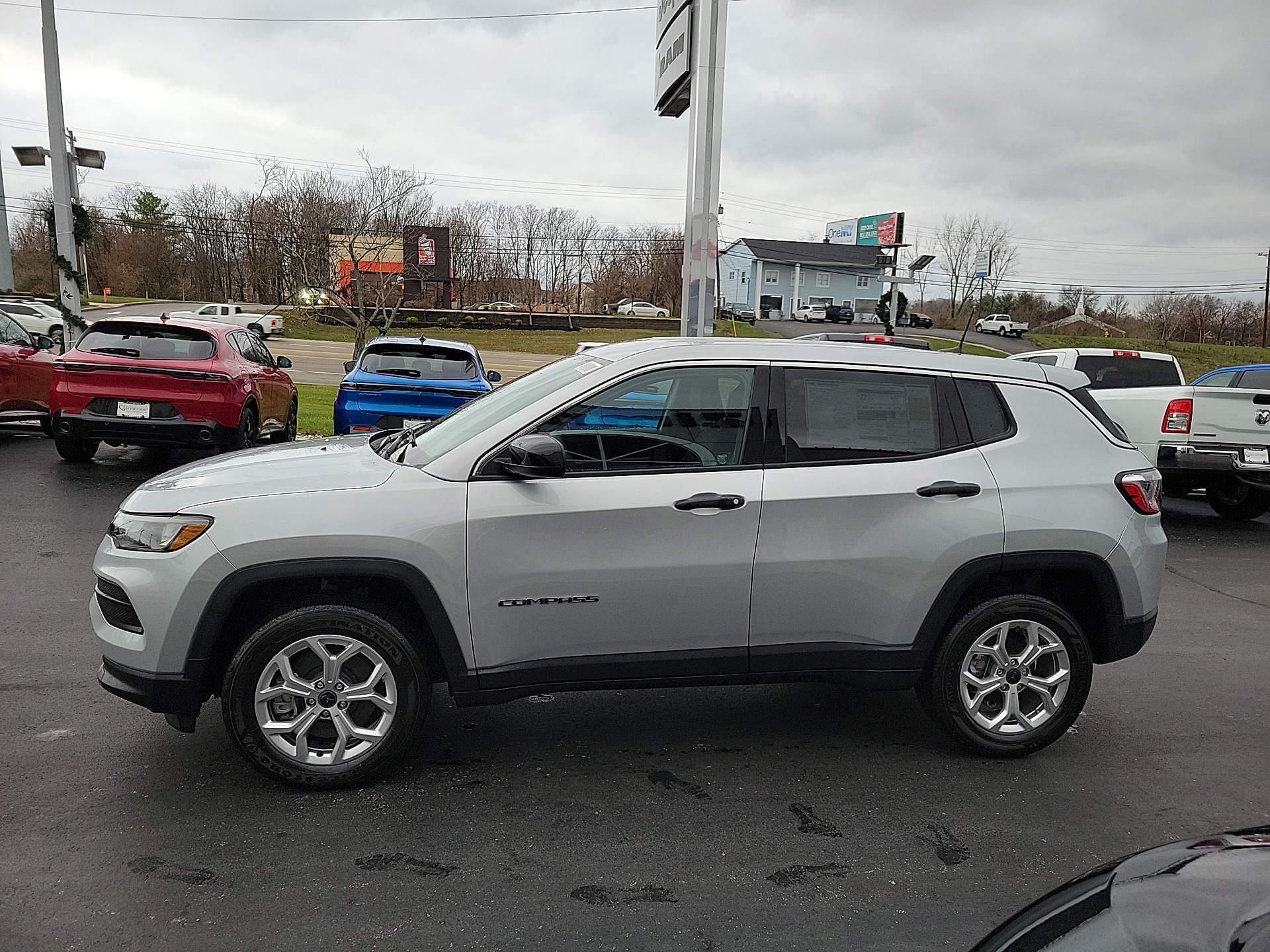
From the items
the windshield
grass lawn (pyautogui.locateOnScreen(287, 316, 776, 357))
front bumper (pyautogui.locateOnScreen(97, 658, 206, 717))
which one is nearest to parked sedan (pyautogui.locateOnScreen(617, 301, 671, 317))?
grass lawn (pyautogui.locateOnScreen(287, 316, 776, 357))

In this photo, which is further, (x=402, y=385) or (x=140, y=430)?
(x=402, y=385)

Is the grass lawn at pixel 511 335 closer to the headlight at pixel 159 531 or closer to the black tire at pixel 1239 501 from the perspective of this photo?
the black tire at pixel 1239 501

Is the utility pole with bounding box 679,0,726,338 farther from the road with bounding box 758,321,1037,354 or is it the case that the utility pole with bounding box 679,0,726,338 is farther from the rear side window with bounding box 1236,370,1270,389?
the road with bounding box 758,321,1037,354

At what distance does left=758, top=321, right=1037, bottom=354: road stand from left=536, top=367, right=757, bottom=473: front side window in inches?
2058

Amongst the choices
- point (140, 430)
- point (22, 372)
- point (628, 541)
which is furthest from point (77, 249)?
point (628, 541)

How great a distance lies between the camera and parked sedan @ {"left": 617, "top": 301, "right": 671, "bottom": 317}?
67.8m

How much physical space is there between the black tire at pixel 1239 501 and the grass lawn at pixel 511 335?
3704cm

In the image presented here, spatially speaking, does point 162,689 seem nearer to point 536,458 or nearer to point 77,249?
point 536,458

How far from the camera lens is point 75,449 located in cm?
1148

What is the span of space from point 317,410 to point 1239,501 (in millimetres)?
14849

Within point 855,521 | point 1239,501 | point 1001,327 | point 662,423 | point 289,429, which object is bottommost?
point 1239,501

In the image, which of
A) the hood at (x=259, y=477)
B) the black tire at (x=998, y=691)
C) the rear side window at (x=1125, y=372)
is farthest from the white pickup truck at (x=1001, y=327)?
the hood at (x=259, y=477)

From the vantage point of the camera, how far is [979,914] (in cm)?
317

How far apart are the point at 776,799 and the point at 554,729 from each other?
114cm
